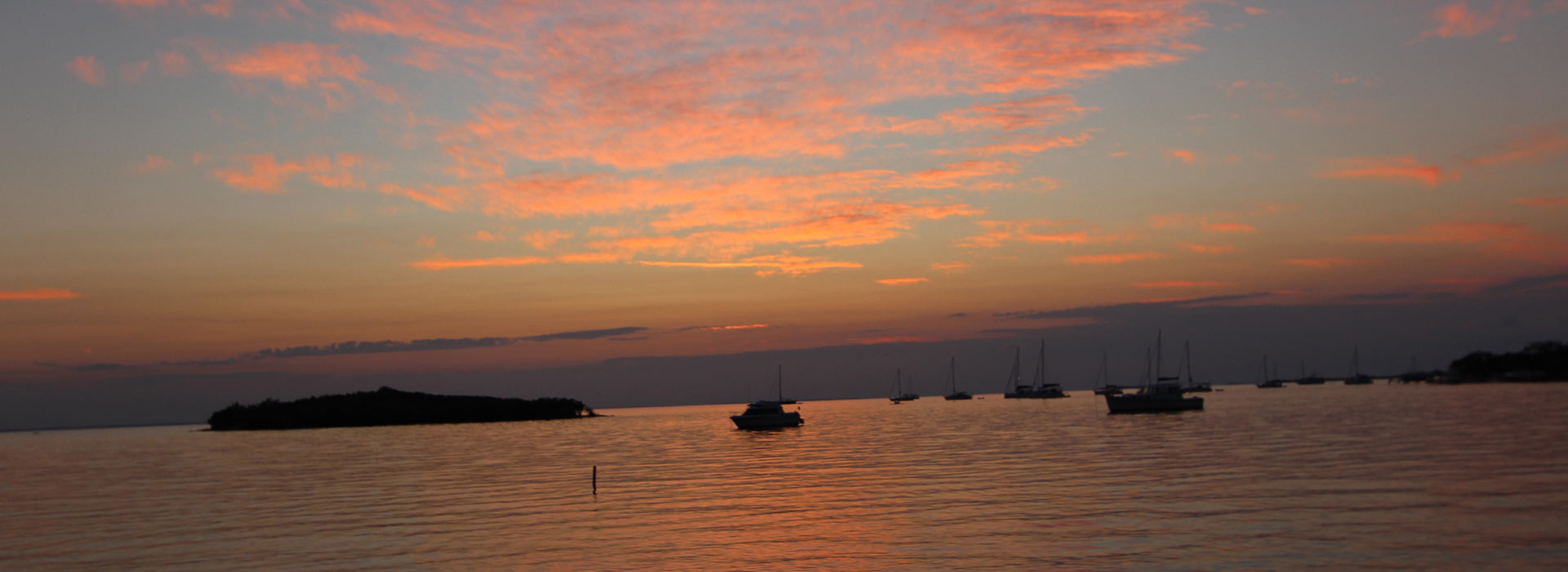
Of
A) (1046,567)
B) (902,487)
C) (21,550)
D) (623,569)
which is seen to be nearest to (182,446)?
(21,550)

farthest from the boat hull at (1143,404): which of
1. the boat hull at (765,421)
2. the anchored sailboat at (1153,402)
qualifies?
the boat hull at (765,421)

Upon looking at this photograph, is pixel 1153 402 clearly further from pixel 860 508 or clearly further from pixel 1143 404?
pixel 860 508

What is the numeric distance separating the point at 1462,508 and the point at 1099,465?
2386 centimetres

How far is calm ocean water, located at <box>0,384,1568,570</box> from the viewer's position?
32.5 meters

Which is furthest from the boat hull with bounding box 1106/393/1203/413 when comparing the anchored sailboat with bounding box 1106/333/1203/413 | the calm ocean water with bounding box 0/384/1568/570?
the calm ocean water with bounding box 0/384/1568/570

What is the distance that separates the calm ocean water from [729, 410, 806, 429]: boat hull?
3778cm

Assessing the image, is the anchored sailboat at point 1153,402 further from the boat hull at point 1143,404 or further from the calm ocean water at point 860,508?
the calm ocean water at point 860,508

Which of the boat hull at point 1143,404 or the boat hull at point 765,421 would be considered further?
the boat hull at point 1143,404

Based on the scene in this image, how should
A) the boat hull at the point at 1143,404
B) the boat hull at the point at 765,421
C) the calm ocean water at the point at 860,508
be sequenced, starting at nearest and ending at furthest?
the calm ocean water at the point at 860,508, the boat hull at the point at 765,421, the boat hull at the point at 1143,404

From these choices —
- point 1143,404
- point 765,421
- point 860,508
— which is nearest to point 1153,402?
point 1143,404

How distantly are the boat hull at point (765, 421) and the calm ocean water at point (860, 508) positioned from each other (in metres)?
37.8

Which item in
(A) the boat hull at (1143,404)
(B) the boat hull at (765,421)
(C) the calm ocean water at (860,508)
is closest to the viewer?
(C) the calm ocean water at (860,508)

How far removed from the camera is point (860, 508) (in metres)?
44.1

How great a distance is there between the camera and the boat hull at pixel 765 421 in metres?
129
